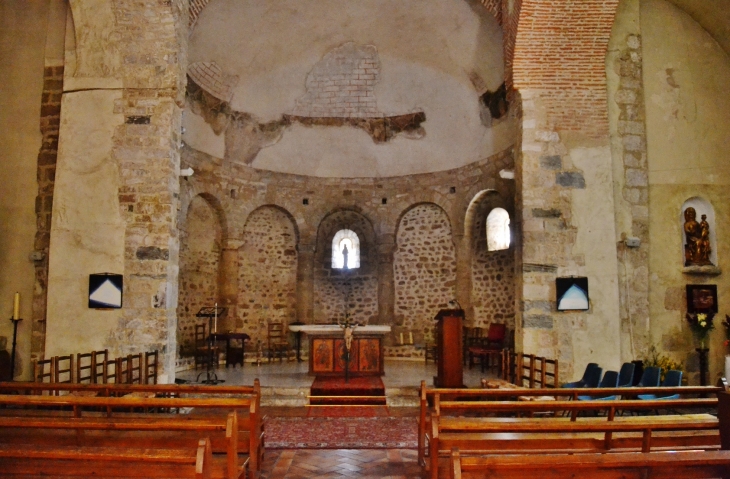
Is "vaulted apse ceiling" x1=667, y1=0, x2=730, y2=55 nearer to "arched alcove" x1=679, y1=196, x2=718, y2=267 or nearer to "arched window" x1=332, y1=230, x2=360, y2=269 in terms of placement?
"arched alcove" x1=679, y1=196, x2=718, y2=267

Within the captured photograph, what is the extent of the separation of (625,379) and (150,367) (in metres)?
6.71

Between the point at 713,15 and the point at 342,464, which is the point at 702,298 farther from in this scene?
the point at 342,464

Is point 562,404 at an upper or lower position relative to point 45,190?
lower

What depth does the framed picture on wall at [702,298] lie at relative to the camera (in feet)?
31.1

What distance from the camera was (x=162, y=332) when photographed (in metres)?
8.55

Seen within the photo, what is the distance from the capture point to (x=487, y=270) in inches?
541

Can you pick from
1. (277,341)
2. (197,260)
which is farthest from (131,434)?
(277,341)

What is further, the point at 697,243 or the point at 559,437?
the point at 697,243

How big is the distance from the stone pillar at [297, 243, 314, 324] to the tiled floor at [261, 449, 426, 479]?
865cm

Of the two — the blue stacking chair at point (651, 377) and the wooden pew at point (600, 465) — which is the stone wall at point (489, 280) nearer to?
the blue stacking chair at point (651, 377)

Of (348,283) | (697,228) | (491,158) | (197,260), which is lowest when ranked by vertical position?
(348,283)

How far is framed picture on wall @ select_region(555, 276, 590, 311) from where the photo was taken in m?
8.91

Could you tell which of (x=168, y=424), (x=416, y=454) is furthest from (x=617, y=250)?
(x=168, y=424)

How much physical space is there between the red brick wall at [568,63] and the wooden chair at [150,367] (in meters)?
6.95
